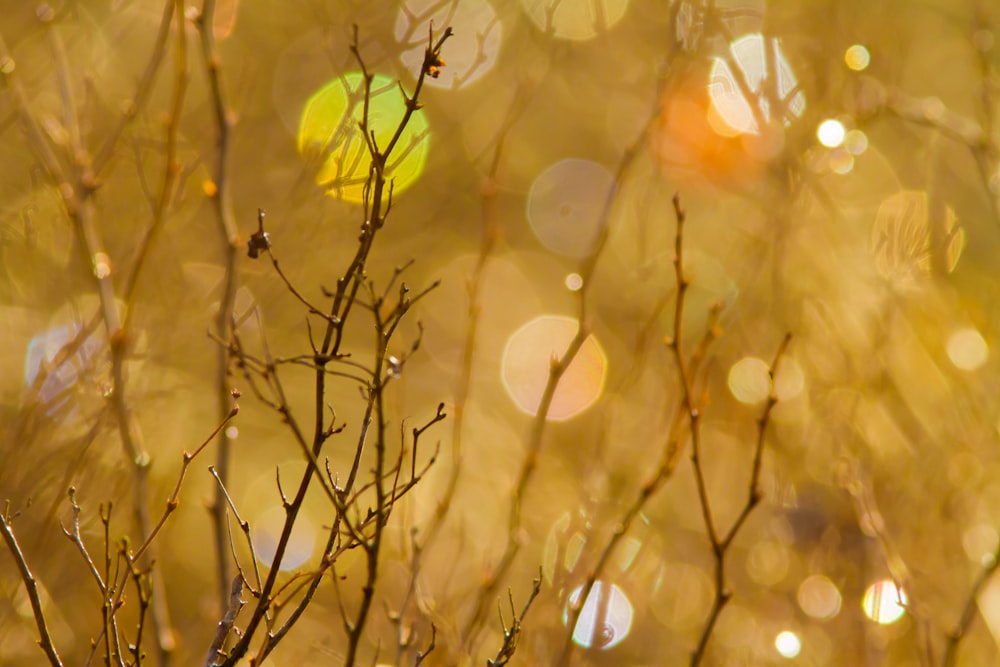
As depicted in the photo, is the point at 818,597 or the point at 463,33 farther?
the point at 463,33

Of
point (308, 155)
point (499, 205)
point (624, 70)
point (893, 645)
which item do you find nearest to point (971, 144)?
point (893, 645)

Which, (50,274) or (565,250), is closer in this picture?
(50,274)

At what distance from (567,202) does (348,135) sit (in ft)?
15.0

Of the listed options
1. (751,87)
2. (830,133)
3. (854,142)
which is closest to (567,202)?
(751,87)

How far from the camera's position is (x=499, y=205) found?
6.61 metres

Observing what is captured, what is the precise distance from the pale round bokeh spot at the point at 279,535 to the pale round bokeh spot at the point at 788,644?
300 cm

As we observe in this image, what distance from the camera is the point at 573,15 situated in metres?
4.41

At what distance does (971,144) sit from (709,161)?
2.20 m

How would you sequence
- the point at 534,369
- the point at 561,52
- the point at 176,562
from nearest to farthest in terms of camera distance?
the point at 561,52 < the point at 176,562 < the point at 534,369

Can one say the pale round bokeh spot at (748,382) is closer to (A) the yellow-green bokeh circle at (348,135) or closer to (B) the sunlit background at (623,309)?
(B) the sunlit background at (623,309)

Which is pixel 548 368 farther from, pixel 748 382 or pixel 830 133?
pixel 830 133

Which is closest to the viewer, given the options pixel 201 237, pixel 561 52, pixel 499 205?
pixel 201 237

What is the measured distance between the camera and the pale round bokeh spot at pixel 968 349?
11.2 feet

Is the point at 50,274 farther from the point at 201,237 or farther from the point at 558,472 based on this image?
the point at 558,472
